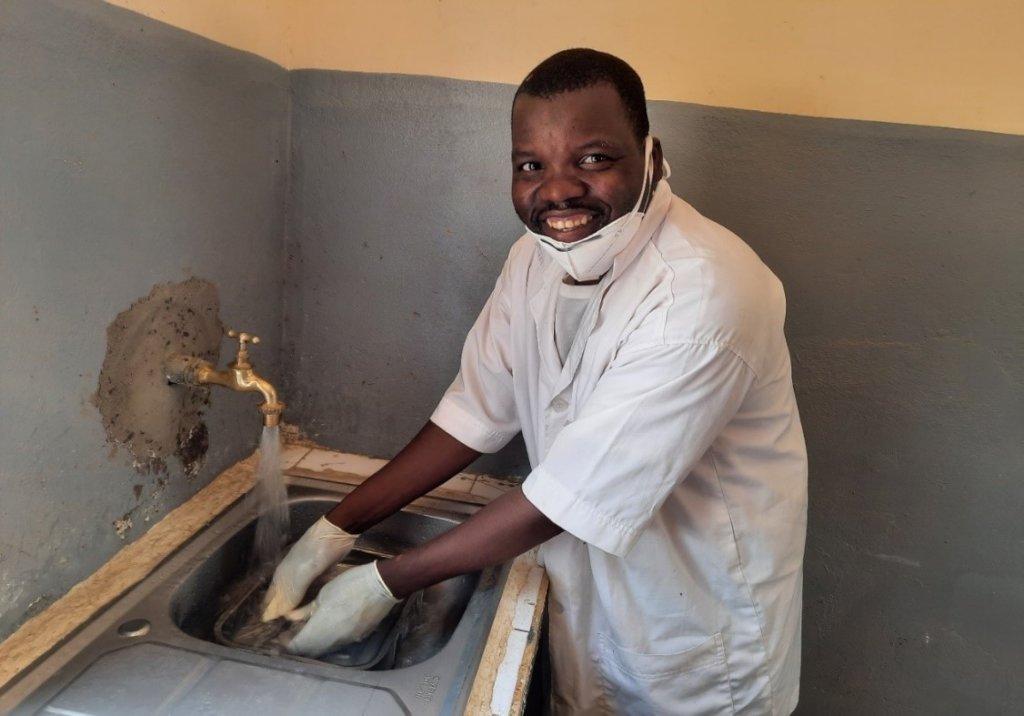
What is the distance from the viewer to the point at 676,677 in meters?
0.92

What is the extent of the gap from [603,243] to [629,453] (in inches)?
11.0

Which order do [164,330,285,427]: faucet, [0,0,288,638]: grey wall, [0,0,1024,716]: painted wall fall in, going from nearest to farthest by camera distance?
[0,0,288,638]: grey wall → [164,330,285,427]: faucet → [0,0,1024,716]: painted wall

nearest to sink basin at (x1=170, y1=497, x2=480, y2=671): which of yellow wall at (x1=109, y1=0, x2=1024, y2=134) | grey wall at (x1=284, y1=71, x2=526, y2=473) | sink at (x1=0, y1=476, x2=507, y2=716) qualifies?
sink at (x1=0, y1=476, x2=507, y2=716)

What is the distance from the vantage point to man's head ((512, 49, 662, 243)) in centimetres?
80

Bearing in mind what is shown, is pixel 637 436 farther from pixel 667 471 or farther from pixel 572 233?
pixel 572 233

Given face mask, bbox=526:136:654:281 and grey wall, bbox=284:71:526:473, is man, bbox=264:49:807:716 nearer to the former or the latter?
face mask, bbox=526:136:654:281

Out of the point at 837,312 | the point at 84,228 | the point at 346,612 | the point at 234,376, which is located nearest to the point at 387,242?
the point at 234,376

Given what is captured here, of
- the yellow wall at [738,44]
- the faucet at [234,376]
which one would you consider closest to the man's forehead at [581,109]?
the yellow wall at [738,44]

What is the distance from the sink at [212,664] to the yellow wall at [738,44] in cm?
82

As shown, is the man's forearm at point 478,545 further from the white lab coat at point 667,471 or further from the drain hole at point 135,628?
the drain hole at point 135,628

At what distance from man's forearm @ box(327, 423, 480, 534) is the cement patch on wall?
0.27m

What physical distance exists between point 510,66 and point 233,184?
1.70 ft

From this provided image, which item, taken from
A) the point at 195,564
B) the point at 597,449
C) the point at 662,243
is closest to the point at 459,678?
the point at 597,449

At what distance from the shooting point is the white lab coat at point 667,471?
751 mm
